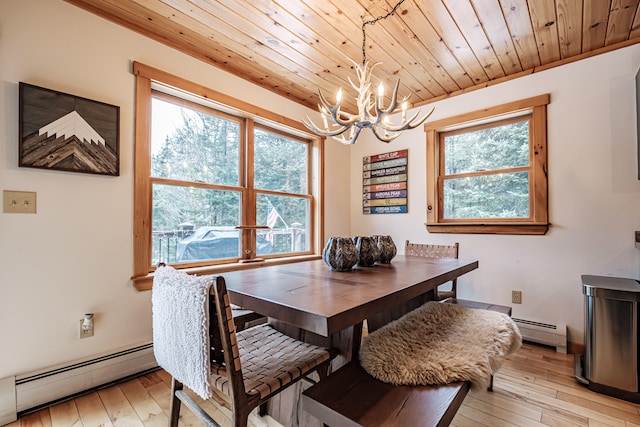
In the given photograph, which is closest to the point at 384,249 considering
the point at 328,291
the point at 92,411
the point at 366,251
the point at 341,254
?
the point at 366,251

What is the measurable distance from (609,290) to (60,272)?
3329 millimetres

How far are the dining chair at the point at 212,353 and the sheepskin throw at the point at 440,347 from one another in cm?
24

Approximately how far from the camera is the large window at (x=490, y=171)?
8.39 feet

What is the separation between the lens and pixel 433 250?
259 centimetres

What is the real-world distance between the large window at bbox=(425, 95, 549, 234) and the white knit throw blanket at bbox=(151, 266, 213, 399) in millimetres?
2656

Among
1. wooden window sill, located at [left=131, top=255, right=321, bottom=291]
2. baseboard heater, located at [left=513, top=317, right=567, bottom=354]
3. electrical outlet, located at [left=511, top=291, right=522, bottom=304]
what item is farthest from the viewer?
electrical outlet, located at [left=511, top=291, right=522, bottom=304]

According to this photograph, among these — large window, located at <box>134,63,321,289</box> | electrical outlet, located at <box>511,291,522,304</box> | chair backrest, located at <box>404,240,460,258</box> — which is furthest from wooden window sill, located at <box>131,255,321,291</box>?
electrical outlet, located at <box>511,291,522,304</box>

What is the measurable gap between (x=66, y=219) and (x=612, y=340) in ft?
11.2

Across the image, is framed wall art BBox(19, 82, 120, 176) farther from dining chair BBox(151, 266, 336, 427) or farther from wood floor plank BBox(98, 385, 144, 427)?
wood floor plank BBox(98, 385, 144, 427)

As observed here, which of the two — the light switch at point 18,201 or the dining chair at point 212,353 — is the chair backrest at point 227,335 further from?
the light switch at point 18,201

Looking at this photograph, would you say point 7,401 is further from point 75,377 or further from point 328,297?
point 328,297

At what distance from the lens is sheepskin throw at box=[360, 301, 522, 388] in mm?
1082

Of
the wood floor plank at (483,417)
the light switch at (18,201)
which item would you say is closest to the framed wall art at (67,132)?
the light switch at (18,201)

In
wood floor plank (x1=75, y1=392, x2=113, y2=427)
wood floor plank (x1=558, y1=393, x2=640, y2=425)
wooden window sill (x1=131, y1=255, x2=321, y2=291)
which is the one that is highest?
wooden window sill (x1=131, y1=255, x2=321, y2=291)
